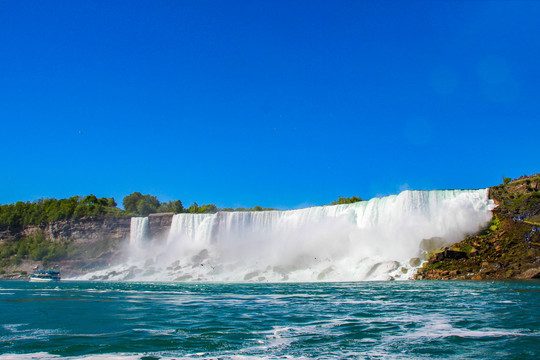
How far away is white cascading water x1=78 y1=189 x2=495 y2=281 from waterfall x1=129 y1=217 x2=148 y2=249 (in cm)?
415

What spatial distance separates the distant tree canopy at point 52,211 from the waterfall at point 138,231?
5.88 meters

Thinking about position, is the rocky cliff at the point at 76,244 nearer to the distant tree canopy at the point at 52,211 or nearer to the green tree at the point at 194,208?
the distant tree canopy at the point at 52,211

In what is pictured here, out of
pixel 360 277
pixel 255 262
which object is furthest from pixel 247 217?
pixel 360 277

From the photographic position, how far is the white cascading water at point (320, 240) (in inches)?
1548

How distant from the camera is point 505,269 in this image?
105 ft

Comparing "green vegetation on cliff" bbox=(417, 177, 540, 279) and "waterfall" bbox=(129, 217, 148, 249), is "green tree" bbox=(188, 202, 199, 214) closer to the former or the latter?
"waterfall" bbox=(129, 217, 148, 249)

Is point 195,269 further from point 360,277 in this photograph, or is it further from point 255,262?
point 360,277

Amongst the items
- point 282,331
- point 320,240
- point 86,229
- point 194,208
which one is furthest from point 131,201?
point 282,331

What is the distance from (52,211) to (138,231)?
2158cm

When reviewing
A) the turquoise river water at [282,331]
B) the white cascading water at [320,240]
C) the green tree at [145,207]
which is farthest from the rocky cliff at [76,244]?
the turquoise river water at [282,331]

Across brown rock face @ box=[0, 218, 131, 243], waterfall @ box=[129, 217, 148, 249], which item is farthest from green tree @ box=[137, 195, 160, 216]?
waterfall @ box=[129, 217, 148, 249]

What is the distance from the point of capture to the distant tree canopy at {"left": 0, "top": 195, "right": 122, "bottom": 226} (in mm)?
71125

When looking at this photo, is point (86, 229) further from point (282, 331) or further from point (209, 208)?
point (282, 331)

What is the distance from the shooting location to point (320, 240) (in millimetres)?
45812
